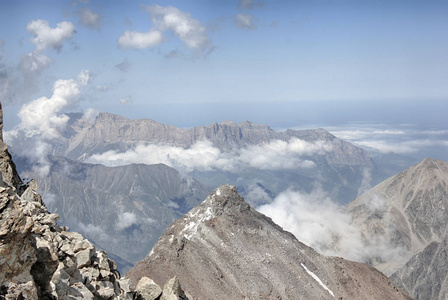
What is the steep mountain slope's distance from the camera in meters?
104

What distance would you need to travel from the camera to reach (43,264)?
65.7ft

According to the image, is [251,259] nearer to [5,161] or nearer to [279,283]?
[279,283]

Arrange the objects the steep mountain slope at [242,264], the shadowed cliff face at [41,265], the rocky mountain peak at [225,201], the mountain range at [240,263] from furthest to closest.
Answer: the rocky mountain peak at [225,201] < the steep mountain slope at [242,264] < the mountain range at [240,263] < the shadowed cliff face at [41,265]

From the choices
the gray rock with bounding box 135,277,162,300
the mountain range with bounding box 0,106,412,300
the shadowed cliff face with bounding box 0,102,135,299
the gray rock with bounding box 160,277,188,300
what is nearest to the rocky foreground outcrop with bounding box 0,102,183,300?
the shadowed cliff face with bounding box 0,102,135,299

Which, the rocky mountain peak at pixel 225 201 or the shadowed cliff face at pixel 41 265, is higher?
the shadowed cliff face at pixel 41 265

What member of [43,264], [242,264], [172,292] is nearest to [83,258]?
[43,264]

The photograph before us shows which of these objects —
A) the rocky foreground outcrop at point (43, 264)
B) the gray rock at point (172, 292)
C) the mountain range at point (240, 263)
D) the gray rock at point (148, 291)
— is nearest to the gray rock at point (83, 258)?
the rocky foreground outcrop at point (43, 264)

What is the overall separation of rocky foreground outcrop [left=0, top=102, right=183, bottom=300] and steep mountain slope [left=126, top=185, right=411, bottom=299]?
7148cm

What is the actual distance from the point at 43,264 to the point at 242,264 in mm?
97861

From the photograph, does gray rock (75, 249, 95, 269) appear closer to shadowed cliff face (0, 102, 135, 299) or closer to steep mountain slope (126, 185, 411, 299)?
shadowed cliff face (0, 102, 135, 299)

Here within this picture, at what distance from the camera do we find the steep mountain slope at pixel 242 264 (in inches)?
4080

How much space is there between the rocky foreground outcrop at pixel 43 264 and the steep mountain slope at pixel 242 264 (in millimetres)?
71477

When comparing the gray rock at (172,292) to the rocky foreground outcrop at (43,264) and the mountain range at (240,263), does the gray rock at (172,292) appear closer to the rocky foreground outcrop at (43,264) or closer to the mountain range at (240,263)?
the rocky foreground outcrop at (43,264)

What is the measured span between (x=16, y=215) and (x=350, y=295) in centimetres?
11607
